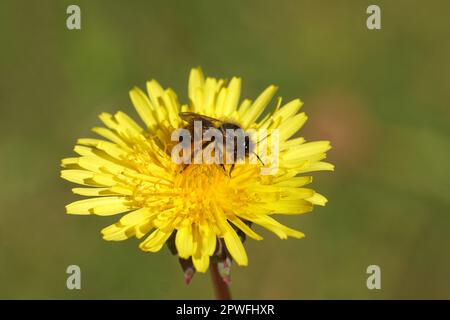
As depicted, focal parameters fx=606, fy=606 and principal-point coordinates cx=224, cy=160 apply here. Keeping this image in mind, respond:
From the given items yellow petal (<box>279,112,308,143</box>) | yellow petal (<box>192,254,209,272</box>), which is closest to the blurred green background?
yellow petal (<box>279,112,308,143</box>)

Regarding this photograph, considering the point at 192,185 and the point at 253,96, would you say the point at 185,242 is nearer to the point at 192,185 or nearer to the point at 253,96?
the point at 192,185

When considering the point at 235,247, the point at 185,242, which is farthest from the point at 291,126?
the point at 185,242

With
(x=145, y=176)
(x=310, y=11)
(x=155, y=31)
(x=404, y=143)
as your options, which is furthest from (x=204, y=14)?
(x=145, y=176)

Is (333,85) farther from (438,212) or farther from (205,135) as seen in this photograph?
(205,135)

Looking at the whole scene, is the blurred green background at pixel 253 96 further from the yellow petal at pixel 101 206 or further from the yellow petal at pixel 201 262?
the yellow petal at pixel 201 262

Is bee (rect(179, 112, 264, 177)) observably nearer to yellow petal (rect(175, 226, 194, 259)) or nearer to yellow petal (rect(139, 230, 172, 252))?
yellow petal (rect(175, 226, 194, 259))
